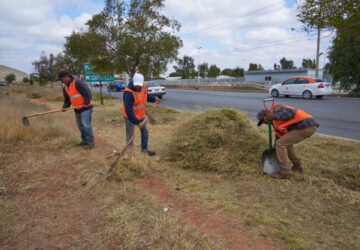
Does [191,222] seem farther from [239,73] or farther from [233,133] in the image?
[239,73]

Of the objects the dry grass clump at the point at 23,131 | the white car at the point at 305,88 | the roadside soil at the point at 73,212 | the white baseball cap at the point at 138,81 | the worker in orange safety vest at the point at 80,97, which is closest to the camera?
the roadside soil at the point at 73,212

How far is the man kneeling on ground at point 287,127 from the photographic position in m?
3.66

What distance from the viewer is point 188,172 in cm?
425

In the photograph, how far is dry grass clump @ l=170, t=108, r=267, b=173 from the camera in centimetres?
421

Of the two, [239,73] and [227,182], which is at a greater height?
[239,73]

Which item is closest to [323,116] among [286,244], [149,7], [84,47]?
[149,7]

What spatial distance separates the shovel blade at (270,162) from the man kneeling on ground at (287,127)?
116 millimetres

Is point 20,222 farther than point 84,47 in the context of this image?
No

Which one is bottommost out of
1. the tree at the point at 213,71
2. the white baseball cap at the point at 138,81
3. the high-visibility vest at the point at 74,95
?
the high-visibility vest at the point at 74,95

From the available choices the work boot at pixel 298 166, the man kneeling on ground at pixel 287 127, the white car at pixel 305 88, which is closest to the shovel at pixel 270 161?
the man kneeling on ground at pixel 287 127

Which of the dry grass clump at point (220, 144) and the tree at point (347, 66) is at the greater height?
the tree at point (347, 66)

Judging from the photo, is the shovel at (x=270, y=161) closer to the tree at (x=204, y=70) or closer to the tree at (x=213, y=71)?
Result: the tree at (x=204, y=70)

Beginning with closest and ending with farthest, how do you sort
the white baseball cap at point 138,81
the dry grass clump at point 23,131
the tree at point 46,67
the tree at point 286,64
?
the white baseball cap at point 138,81, the dry grass clump at point 23,131, the tree at point 46,67, the tree at point 286,64

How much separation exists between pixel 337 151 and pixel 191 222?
12.2 ft
